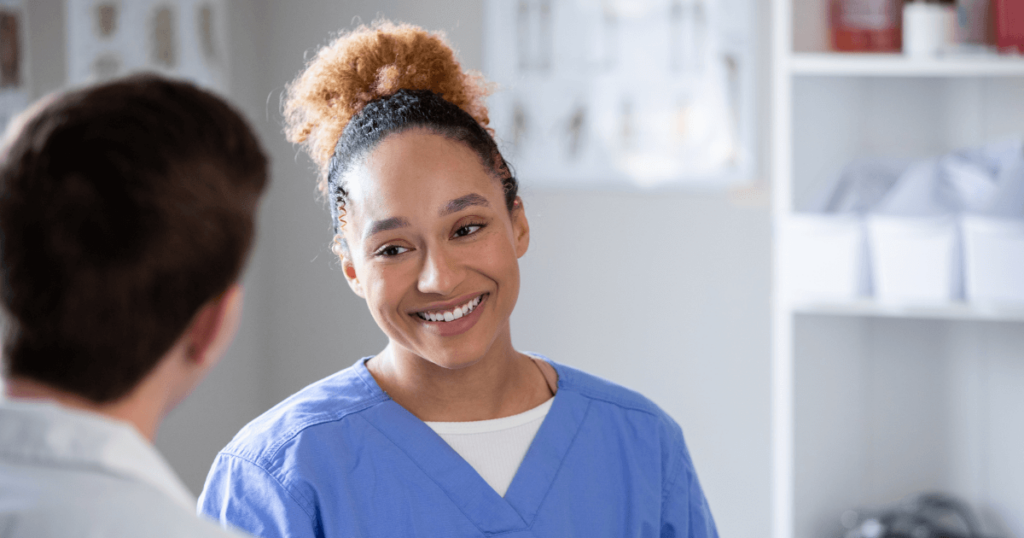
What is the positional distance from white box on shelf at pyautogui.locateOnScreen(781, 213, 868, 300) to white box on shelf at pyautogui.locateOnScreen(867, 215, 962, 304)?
39mm

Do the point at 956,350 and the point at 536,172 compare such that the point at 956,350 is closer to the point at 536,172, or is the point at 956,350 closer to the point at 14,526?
the point at 536,172

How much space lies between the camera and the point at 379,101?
112cm

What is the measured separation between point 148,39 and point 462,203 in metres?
1.43

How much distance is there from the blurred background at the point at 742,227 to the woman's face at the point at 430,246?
36.4 inches

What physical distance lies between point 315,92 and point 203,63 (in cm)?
122

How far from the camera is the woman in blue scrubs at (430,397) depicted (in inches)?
40.2

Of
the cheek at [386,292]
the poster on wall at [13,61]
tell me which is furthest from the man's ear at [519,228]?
the poster on wall at [13,61]

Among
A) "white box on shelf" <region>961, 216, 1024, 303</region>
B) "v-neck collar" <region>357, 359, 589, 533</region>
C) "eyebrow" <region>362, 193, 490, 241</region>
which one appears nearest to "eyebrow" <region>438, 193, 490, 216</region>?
"eyebrow" <region>362, 193, 490, 241</region>

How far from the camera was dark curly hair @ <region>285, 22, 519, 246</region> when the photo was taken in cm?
109

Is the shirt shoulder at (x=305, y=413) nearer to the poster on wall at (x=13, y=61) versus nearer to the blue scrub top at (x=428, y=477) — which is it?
the blue scrub top at (x=428, y=477)

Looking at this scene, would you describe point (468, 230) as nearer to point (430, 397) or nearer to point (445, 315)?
point (445, 315)

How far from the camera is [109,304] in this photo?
0.47m

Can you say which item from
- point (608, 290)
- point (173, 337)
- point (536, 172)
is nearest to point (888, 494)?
point (608, 290)

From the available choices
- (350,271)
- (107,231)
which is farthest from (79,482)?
(350,271)
